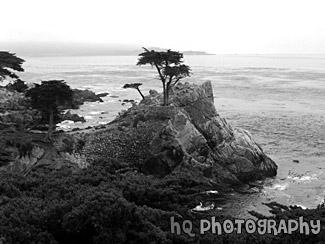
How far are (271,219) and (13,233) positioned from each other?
7.24 meters

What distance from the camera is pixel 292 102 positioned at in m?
59.2

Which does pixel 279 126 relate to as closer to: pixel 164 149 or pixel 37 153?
pixel 164 149

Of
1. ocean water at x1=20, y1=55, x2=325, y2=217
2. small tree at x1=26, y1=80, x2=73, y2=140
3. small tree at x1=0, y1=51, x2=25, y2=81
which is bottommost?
ocean water at x1=20, y1=55, x2=325, y2=217

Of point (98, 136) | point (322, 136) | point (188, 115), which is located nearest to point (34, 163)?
point (98, 136)

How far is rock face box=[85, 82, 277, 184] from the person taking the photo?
27156mm

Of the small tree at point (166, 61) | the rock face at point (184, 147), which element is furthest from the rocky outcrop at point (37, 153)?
the small tree at point (166, 61)

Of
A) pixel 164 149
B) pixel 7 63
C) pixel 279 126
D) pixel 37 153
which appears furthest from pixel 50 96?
pixel 279 126

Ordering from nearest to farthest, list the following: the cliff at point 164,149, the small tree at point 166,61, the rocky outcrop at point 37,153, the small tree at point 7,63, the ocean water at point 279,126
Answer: the rocky outcrop at point 37,153
the ocean water at point 279,126
the cliff at point 164,149
the small tree at point 7,63
the small tree at point 166,61

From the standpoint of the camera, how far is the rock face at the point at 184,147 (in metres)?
27.2

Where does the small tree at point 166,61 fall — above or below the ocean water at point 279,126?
above

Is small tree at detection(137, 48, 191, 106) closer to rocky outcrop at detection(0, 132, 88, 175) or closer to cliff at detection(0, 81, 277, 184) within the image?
cliff at detection(0, 81, 277, 184)

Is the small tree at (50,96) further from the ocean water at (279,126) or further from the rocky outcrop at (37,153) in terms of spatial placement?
the ocean water at (279,126)

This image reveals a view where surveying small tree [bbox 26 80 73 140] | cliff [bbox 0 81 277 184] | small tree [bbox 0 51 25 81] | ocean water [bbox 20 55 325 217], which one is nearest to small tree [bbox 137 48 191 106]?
cliff [bbox 0 81 277 184]

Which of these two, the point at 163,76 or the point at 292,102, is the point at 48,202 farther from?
the point at 292,102
